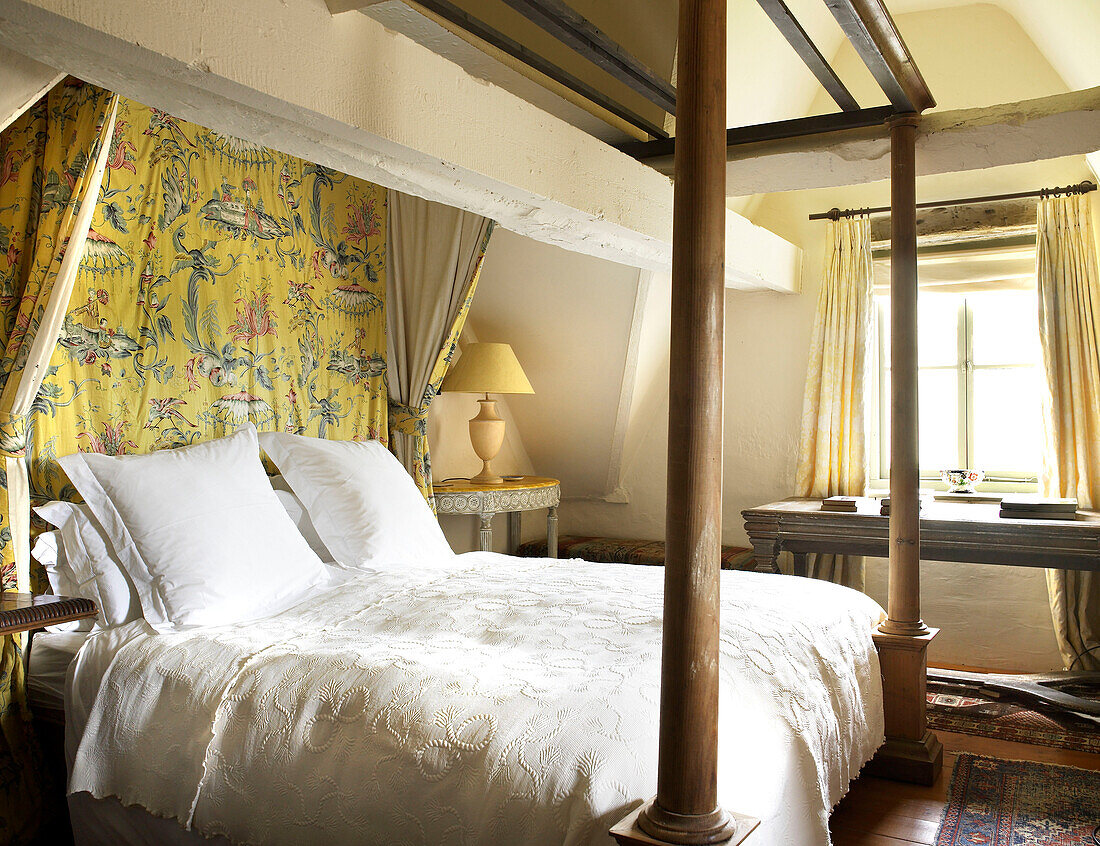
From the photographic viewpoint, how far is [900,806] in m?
2.78

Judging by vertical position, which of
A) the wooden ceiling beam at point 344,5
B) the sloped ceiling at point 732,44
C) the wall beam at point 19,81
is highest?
the sloped ceiling at point 732,44

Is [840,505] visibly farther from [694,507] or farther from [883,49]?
[694,507]

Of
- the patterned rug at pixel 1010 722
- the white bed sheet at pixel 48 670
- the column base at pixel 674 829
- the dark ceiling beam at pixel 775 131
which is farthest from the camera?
the patterned rug at pixel 1010 722

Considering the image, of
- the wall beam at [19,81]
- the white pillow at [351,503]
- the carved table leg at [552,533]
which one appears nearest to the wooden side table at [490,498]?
the carved table leg at [552,533]

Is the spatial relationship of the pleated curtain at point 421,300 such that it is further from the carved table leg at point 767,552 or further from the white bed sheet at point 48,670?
the white bed sheet at point 48,670

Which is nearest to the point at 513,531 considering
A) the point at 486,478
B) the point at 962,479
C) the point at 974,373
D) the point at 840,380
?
the point at 486,478

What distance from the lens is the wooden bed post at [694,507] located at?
149 centimetres

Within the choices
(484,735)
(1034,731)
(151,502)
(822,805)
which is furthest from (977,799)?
(151,502)

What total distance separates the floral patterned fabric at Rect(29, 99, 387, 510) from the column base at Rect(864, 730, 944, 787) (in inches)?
91.4

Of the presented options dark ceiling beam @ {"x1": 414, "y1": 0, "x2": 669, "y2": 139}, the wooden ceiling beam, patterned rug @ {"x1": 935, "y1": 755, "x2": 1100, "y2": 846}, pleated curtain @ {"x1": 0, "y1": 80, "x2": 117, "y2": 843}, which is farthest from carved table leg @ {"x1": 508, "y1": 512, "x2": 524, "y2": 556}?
the wooden ceiling beam

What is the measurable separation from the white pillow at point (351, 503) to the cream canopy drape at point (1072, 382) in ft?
10.2

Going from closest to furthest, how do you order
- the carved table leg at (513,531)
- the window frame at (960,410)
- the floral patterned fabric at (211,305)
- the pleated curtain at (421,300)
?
the floral patterned fabric at (211,305), the pleated curtain at (421,300), the window frame at (960,410), the carved table leg at (513,531)

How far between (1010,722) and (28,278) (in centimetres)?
382

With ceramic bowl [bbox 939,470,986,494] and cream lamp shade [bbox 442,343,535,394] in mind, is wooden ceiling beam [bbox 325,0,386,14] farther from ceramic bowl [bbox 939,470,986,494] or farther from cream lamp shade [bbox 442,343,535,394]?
ceramic bowl [bbox 939,470,986,494]
